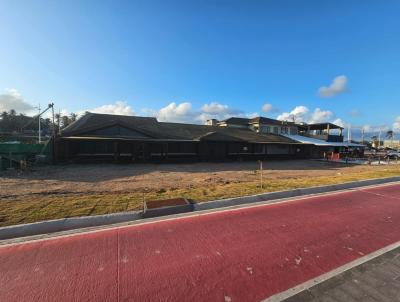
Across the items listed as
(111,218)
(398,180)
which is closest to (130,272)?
(111,218)

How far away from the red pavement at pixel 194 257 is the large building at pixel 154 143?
53.2ft

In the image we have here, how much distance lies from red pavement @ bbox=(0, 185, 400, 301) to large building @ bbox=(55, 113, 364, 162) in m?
16.2

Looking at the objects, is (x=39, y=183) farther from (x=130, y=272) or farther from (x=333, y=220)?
(x=333, y=220)

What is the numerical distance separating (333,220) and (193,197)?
471 centimetres

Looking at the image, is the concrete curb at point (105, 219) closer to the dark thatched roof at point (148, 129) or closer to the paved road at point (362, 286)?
the paved road at point (362, 286)

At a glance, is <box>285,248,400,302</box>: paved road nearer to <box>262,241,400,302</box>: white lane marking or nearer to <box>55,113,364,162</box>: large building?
<box>262,241,400,302</box>: white lane marking

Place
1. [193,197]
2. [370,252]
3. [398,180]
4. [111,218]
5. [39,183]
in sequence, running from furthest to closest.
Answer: [398,180] → [39,183] → [193,197] → [111,218] → [370,252]

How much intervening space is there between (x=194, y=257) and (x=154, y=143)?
1924cm

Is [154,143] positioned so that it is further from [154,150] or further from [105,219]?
[105,219]

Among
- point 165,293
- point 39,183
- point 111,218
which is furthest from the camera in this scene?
point 39,183

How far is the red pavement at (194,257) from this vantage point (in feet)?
11.9

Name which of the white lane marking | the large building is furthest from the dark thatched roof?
the white lane marking

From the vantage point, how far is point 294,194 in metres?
10.2

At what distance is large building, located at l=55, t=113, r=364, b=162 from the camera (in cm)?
2066
